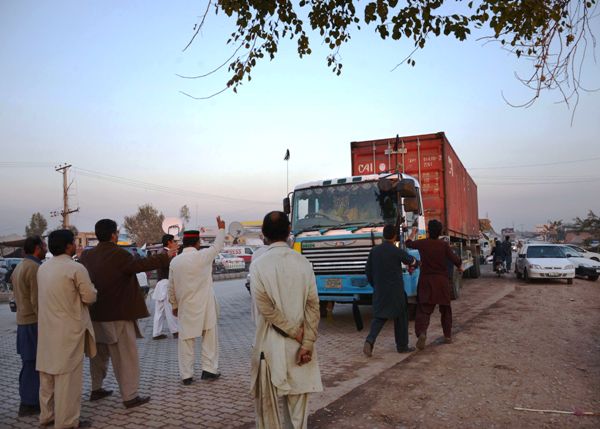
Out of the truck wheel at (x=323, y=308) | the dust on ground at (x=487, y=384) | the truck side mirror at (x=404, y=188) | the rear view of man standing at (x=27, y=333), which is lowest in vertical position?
the dust on ground at (x=487, y=384)

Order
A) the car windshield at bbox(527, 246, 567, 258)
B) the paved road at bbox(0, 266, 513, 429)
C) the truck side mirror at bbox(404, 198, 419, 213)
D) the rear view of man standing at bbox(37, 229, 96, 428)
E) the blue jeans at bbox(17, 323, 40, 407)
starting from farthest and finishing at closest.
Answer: the car windshield at bbox(527, 246, 567, 258) < the truck side mirror at bbox(404, 198, 419, 213) < the blue jeans at bbox(17, 323, 40, 407) < the paved road at bbox(0, 266, 513, 429) < the rear view of man standing at bbox(37, 229, 96, 428)

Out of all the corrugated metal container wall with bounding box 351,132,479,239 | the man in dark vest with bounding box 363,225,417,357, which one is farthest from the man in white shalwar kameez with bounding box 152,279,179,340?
the corrugated metal container wall with bounding box 351,132,479,239

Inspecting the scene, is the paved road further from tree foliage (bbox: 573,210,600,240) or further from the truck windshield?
tree foliage (bbox: 573,210,600,240)

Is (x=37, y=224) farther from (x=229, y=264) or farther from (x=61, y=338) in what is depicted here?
(x=61, y=338)

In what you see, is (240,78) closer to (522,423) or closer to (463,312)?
(522,423)

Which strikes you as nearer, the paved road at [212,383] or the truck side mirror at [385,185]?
the paved road at [212,383]

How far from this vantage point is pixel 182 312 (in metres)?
5.84

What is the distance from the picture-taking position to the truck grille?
866 centimetres

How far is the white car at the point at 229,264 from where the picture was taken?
107ft

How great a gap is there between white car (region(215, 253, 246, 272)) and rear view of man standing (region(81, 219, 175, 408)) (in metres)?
27.8

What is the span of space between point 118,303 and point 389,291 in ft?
12.0

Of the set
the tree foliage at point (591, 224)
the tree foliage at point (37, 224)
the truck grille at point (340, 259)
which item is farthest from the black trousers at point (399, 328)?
the tree foliage at point (37, 224)

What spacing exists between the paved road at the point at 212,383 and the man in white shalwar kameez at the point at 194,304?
24 cm

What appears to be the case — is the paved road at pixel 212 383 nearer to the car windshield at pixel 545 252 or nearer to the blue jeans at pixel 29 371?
the blue jeans at pixel 29 371
